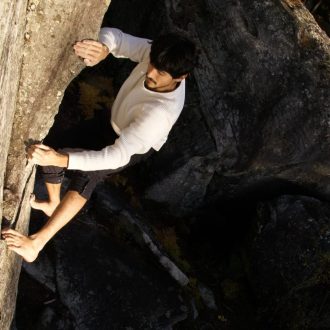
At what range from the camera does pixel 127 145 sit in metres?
4.82

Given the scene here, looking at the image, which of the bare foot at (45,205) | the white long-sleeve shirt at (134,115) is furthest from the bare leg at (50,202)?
the white long-sleeve shirt at (134,115)

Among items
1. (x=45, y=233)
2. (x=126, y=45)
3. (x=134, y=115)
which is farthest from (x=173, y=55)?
(x=45, y=233)

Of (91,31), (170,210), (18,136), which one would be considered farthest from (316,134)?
(18,136)

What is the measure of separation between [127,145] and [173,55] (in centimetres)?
95

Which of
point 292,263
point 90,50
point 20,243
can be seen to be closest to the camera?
point 90,50

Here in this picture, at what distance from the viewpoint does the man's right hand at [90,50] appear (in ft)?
16.6

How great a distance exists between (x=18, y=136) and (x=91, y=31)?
1.30 m

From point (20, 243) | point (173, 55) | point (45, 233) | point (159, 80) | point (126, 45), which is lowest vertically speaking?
point (45, 233)

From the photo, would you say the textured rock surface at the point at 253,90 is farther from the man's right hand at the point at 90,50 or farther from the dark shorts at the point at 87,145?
the man's right hand at the point at 90,50

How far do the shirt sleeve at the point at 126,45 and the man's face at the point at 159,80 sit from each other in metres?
0.70

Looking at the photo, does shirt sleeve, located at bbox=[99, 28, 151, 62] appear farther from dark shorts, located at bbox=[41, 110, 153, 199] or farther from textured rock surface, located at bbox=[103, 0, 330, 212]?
textured rock surface, located at bbox=[103, 0, 330, 212]

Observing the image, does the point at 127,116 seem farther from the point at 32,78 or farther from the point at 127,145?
the point at 32,78

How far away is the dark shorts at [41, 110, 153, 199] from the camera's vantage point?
18.8ft

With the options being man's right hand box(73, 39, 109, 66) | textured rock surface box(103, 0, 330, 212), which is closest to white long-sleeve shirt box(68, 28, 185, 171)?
man's right hand box(73, 39, 109, 66)
